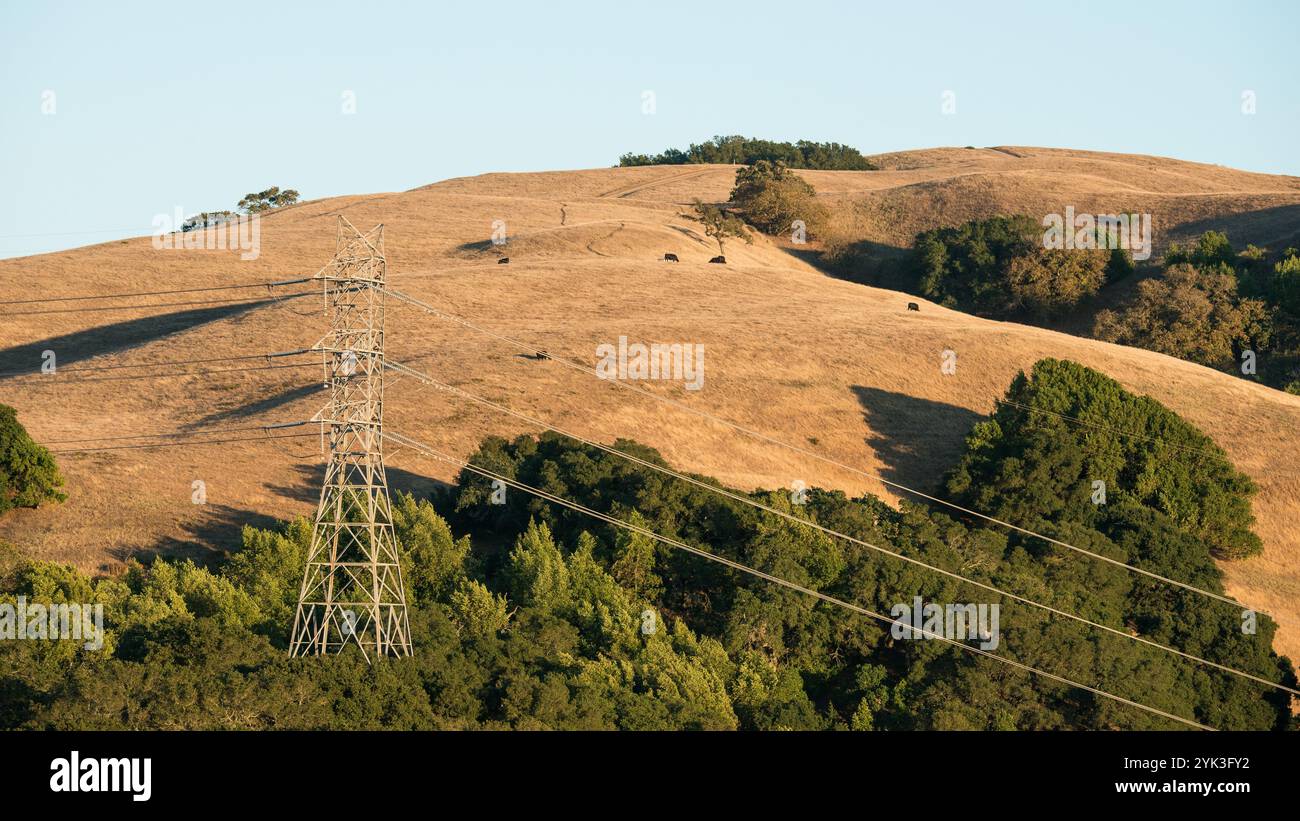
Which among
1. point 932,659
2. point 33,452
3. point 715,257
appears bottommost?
point 932,659

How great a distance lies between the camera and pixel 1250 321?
147 meters

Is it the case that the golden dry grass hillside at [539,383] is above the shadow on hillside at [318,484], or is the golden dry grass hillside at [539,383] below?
above

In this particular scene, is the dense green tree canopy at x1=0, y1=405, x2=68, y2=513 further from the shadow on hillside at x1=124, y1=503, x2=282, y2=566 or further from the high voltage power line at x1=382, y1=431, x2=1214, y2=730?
the high voltage power line at x1=382, y1=431, x2=1214, y2=730

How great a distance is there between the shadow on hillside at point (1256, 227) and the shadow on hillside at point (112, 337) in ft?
351

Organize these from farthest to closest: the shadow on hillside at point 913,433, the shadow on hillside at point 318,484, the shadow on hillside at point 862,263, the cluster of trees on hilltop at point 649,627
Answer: the shadow on hillside at point 862,263 < the shadow on hillside at point 913,433 < the shadow on hillside at point 318,484 < the cluster of trees on hilltop at point 649,627

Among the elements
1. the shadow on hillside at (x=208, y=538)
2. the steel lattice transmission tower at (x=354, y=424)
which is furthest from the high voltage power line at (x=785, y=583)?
the steel lattice transmission tower at (x=354, y=424)

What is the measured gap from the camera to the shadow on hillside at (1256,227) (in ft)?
576

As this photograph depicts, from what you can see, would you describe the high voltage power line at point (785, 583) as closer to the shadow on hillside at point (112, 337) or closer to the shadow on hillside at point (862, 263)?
the shadow on hillside at point (112, 337)

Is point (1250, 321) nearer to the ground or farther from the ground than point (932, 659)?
farther from the ground

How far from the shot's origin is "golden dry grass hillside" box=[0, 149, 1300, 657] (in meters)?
86.0

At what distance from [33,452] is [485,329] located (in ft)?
131

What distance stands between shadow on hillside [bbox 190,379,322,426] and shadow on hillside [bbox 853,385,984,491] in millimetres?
34693
